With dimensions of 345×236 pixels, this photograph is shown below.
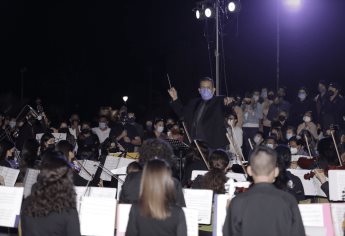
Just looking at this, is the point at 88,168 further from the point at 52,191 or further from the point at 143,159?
the point at 52,191

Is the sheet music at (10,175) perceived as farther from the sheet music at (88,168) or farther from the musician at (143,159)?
the musician at (143,159)

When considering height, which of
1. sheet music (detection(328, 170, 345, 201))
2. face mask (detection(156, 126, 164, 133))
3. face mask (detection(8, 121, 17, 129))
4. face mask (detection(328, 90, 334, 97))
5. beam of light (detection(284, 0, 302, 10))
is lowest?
sheet music (detection(328, 170, 345, 201))

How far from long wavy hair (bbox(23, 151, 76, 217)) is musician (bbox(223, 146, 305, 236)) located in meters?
1.38

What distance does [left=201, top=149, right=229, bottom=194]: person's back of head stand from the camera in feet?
28.0

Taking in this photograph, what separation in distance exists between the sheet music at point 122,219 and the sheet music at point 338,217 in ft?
7.02

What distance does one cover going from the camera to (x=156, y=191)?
536 centimetres

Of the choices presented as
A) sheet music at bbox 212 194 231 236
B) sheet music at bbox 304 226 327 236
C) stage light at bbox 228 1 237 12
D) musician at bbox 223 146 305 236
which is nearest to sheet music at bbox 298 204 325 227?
sheet music at bbox 304 226 327 236

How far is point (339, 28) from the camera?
30625 mm

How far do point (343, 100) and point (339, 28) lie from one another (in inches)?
528

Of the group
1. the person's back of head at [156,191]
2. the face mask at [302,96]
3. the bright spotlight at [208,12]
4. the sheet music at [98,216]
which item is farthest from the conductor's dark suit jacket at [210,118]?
the face mask at [302,96]

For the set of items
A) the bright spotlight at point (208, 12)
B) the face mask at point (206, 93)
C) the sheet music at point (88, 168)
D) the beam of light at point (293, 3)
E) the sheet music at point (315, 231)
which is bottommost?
the sheet music at point (315, 231)

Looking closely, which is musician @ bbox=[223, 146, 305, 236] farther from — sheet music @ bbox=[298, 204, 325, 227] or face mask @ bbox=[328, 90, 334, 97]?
face mask @ bbox=[328, 90, 334, 97]

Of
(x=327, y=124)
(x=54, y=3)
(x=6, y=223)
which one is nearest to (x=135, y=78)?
(x=54, y=3)

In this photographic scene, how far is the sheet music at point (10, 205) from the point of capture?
25.9ft
